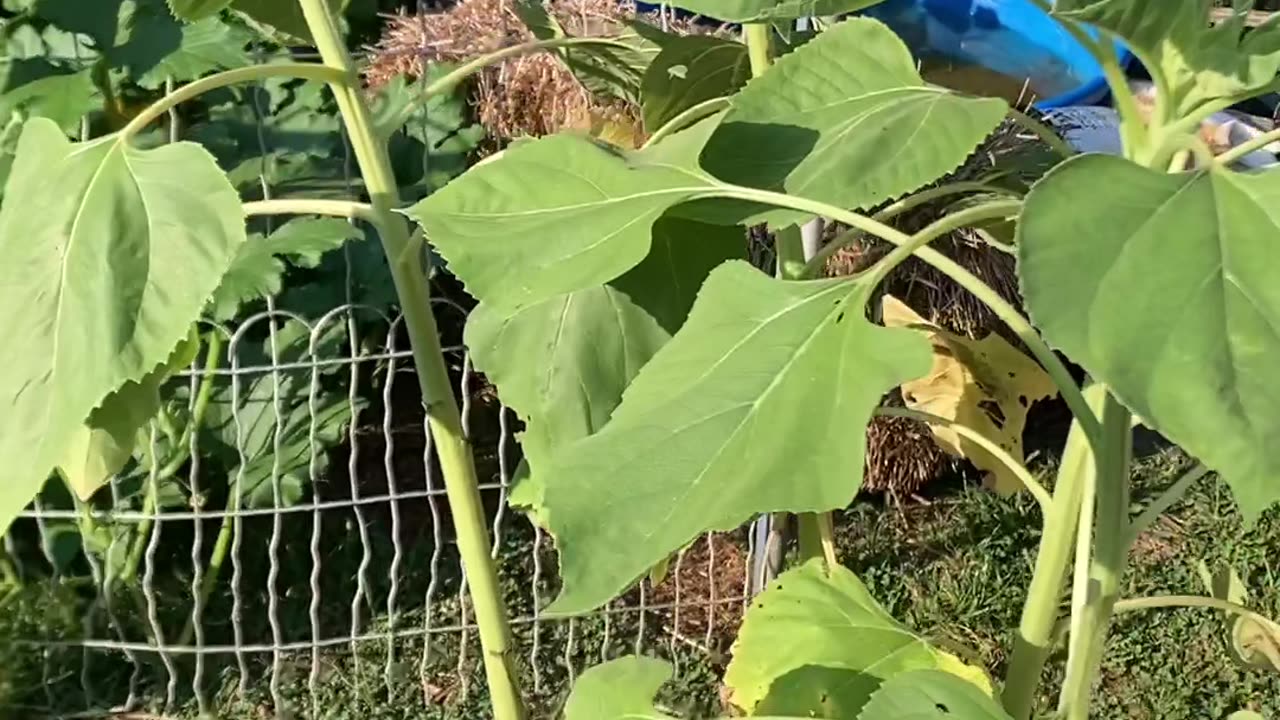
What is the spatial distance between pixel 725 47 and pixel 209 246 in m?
0.48

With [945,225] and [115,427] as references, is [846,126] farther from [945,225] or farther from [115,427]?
[115,427]

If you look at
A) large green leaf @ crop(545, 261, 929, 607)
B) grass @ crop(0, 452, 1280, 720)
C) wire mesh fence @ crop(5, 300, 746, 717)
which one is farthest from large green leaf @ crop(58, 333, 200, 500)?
grass @ crop(0, 452, 1280, 720)

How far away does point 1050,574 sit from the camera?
0.70 meters

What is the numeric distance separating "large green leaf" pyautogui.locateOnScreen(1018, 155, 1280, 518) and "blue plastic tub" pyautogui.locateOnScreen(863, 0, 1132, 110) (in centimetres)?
204

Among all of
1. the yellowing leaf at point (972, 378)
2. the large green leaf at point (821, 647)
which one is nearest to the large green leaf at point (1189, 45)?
the large green leaf at point (821, 647)

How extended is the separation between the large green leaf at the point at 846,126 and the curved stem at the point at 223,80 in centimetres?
24

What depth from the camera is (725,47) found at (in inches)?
37.9

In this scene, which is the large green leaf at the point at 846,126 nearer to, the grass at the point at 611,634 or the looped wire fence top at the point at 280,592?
the looped wire fence top at the point at 280,592

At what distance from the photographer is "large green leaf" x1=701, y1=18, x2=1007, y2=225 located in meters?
0.59

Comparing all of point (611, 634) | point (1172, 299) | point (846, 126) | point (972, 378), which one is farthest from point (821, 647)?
point (611, 634)

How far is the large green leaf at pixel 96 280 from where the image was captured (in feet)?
1.91

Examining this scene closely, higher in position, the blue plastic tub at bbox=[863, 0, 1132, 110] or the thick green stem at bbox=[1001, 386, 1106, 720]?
the thick green stem at bbox=[1001, 386, 1106, 720]

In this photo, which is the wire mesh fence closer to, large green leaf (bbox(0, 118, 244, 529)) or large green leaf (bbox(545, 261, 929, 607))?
large green leaf (bbox(0, 118, 244, 529))

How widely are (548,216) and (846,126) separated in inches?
5.8
